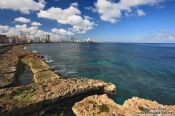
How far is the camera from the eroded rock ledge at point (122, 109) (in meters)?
22.3

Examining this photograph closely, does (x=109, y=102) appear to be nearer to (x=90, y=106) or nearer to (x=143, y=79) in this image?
(x=90, y=106)

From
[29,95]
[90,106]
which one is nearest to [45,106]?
[29,95]

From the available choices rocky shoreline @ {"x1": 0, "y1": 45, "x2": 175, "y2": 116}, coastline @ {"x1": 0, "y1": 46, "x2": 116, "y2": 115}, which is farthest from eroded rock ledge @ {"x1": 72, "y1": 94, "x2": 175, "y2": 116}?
coastline @ {"x1": 0, "y1": 46, "x2": 116, "y2": 115}

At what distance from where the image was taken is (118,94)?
34812 mm

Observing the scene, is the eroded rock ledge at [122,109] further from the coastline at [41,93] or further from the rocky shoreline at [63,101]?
the coastline at [41,93]

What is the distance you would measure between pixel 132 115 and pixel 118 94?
42.9 ft

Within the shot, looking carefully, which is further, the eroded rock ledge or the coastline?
the coastline

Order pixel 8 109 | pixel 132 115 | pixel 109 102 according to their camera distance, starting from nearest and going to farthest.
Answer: pixel 132 115
pixel 8 109
pixel 109 102

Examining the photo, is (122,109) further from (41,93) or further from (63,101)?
(41,93)

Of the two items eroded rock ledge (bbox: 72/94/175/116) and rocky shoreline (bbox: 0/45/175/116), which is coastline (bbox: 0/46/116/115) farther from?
eroded rock ledge (bbox: 72/94/175/116)

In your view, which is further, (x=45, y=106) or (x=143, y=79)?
(x=143, y=79)

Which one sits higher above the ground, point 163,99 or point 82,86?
point 82,86

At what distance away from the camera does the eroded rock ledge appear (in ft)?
73.3

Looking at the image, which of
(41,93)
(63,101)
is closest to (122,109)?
(63,101)
